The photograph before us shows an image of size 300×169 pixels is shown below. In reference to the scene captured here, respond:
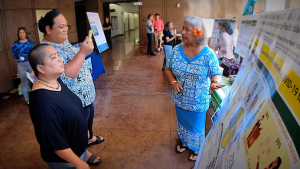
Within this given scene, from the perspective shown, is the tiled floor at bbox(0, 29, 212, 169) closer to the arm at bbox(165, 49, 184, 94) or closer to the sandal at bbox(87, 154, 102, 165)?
the sandal at bbox(87, 154, 102, 165)

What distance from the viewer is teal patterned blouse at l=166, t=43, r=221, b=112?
6.18 feet

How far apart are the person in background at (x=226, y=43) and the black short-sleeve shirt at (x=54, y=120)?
3.14m

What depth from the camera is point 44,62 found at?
4.05 ft

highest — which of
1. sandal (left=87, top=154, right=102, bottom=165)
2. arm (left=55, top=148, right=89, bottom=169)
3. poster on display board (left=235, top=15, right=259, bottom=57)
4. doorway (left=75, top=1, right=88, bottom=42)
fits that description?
doorway (left=75, top=1, right=88, bottom=42)

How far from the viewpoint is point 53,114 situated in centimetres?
116

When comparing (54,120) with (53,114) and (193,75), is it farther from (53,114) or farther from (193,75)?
(193,75)

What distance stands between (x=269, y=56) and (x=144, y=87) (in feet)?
14.3

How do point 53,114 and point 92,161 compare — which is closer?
point 53,114

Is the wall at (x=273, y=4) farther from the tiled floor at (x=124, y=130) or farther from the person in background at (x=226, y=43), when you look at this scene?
the person in background at (x=226, y=43)

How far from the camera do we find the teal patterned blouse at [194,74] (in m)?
1.88

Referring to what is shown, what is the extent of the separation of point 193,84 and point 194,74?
0.36 feet

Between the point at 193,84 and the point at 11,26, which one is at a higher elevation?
the point at 11,26

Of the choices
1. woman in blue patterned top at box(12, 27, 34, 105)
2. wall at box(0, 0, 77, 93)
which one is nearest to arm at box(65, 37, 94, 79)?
woman in blue patterned top at box(12, 27, 34, 105)

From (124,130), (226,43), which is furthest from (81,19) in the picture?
(124,130)
